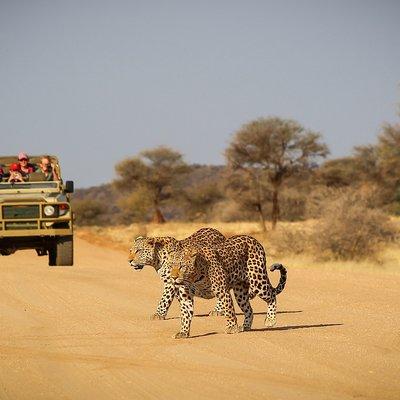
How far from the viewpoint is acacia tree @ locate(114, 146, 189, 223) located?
2731 inches

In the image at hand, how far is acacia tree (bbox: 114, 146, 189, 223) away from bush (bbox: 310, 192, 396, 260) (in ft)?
128

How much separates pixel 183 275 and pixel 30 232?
7754mm

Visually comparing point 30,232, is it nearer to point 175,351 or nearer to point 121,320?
point 121,320

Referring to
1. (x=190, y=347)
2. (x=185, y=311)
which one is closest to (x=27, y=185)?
(x=185, y=311)

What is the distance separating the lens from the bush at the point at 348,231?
2934cm

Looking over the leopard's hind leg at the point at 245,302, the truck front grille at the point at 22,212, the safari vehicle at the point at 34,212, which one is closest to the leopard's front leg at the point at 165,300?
the leopard's hind leg at the point at 245,302

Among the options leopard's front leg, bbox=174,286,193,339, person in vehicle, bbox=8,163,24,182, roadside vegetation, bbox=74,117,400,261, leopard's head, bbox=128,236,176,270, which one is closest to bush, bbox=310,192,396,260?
roadside vegetation, bbox=74,117,400,261

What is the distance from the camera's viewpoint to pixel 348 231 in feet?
96.2

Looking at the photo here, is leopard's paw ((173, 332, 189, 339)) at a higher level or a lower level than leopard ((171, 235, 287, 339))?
lower

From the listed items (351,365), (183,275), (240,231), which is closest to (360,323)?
(183,275)

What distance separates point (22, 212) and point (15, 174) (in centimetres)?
76

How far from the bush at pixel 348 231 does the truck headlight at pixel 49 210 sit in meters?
11.6

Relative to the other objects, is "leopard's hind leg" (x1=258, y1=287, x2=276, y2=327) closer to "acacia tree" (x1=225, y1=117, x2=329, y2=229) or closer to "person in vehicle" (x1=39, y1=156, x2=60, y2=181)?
"person in vehicle" (x1=39, y1=156, x2=60, y2=181)

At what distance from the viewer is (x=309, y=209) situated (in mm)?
31734
